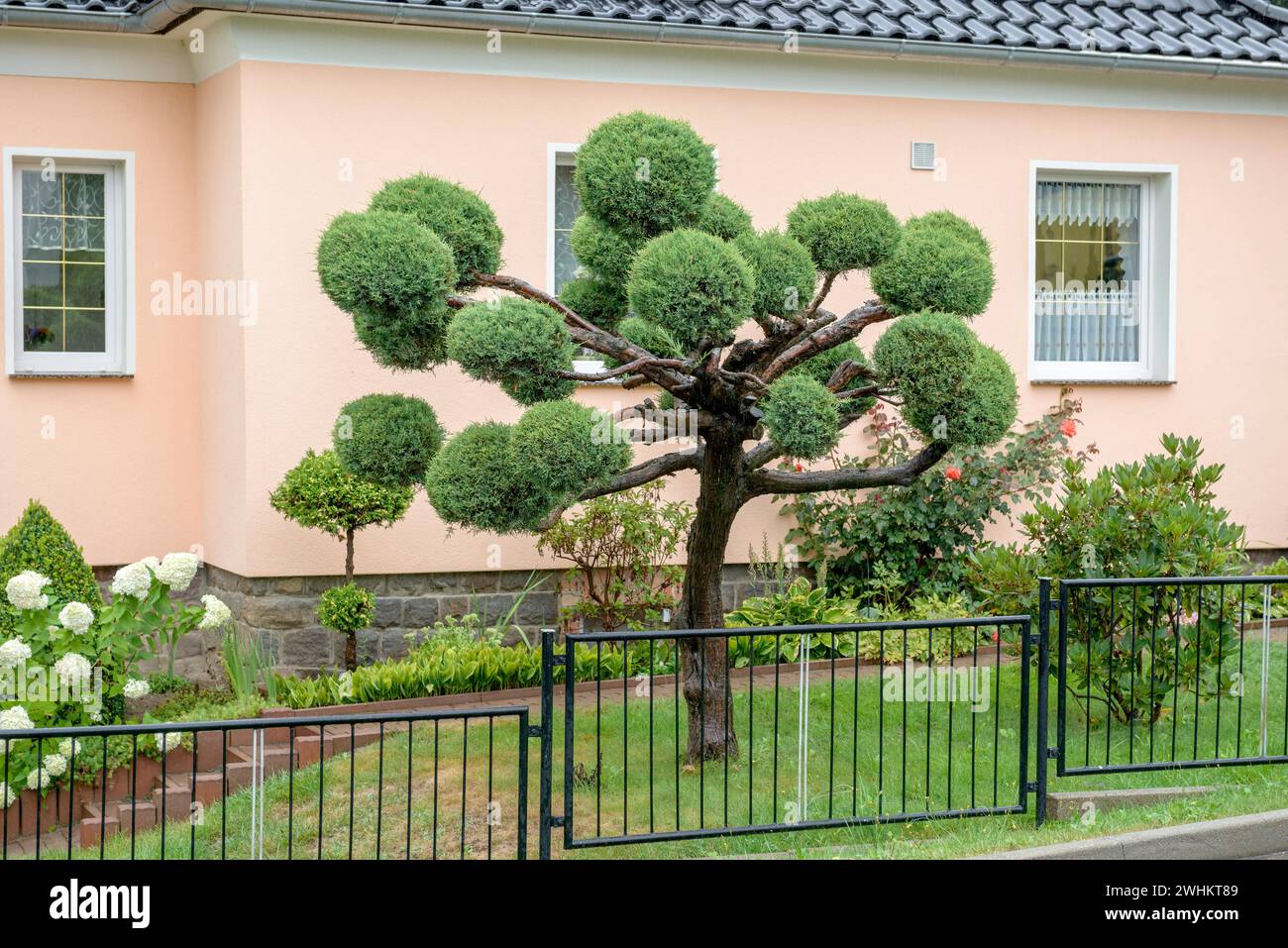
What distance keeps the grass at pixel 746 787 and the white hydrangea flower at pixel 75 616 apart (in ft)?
3.99

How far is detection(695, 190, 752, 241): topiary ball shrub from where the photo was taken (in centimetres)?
753

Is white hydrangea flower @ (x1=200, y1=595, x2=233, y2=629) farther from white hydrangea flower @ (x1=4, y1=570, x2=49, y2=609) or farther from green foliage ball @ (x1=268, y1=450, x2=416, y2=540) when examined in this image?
green foliage ball @ (x1=268, y1=450, x2=416, y2=540)

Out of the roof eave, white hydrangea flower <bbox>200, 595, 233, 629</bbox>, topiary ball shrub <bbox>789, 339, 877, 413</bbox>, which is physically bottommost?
white hydrangea flower <bbox>200, 595, 233, 629</bbox>

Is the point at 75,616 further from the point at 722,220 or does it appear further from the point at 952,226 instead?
the point at 952,226

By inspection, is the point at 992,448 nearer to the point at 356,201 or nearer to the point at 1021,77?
the point at 1021,77

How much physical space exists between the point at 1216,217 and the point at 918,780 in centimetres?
668

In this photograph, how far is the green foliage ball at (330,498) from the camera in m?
9.71

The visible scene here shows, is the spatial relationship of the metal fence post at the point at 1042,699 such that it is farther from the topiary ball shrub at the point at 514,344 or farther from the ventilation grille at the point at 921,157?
the ventilation grille at the point at 921,157

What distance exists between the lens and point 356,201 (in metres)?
10.2

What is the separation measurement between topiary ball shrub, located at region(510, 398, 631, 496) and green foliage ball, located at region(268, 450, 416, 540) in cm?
310

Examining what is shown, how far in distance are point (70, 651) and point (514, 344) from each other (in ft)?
11.4

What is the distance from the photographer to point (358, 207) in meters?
10.2

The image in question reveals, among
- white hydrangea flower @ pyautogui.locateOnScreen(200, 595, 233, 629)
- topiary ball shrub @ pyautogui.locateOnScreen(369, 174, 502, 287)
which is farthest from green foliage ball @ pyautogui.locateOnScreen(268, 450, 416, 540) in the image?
topiary ball shrub @ pyautogui.locateOnScreen(369, 174, 502, 287)
